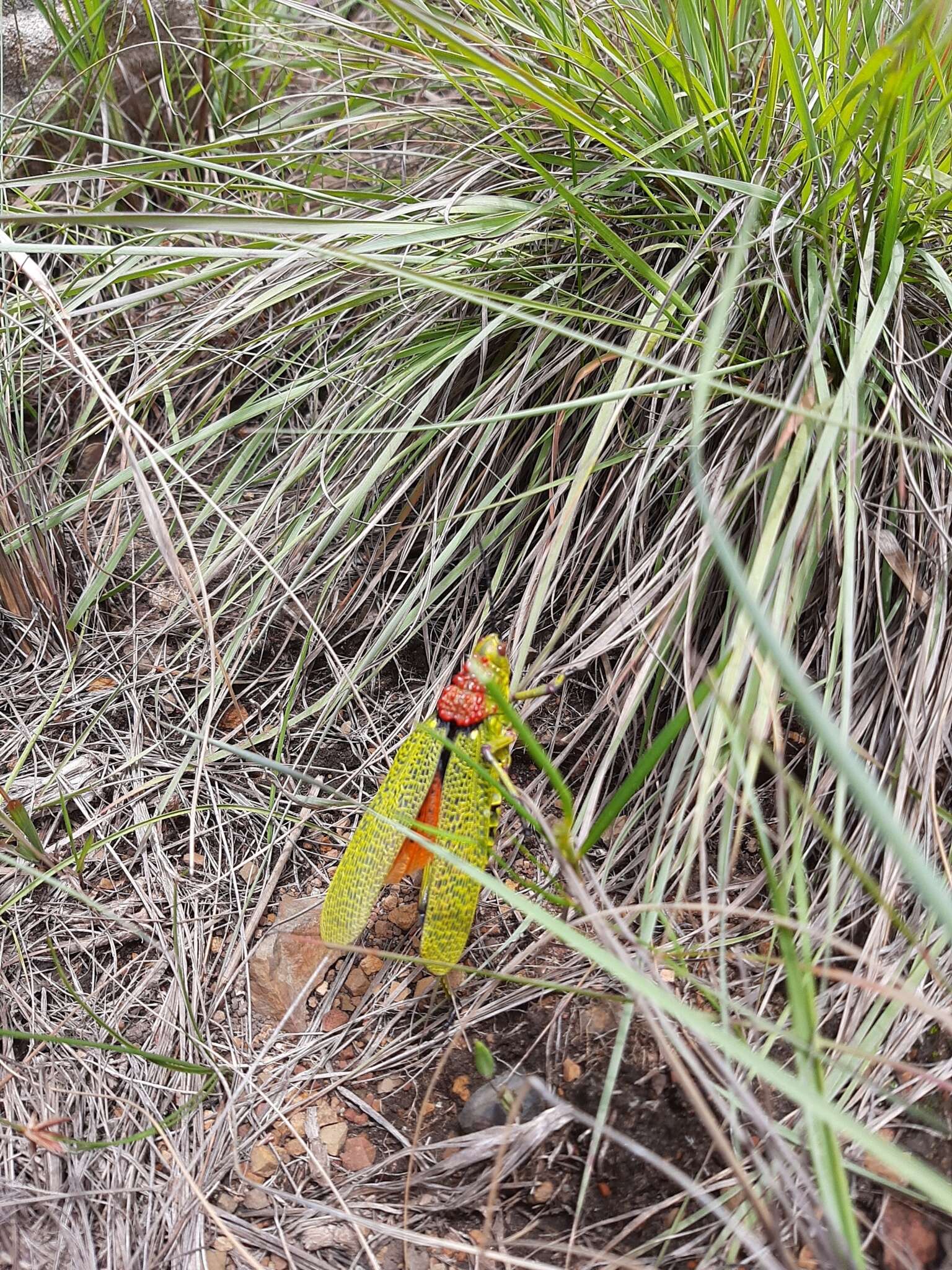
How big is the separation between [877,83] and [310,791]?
53.9 inches

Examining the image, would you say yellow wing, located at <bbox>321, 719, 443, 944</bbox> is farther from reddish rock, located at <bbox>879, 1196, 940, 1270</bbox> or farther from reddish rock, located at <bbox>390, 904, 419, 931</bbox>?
reddish rock, located at <bbox>879, 1196, 940, 1270</bbox>

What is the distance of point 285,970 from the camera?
149cm

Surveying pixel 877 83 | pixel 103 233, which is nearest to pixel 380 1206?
pixel 877 83

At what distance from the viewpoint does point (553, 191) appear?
1.81 metres

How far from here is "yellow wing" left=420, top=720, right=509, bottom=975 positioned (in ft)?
4.24

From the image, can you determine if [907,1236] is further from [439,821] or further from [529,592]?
[529,592]

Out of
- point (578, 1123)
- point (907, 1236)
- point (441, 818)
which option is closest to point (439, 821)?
point (441, 818)

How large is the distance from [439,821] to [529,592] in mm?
472

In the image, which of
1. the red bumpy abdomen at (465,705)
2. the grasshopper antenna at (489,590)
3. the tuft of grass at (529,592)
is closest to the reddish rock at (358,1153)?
the tuft of grass at (529,592)

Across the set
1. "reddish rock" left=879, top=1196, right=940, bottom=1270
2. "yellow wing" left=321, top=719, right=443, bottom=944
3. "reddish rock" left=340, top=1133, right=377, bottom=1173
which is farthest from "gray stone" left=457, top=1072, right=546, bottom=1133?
"reddish rock" left=879, top=1196, right=940, bottom=1270

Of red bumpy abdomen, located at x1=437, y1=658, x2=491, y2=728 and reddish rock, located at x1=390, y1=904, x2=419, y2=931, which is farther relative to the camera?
reddish rock, located at x1=390, y1=904, x2=419, y2=931

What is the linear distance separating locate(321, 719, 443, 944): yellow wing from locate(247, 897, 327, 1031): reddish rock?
0.16m

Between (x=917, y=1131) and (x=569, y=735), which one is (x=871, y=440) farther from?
(x=917, y=1131)

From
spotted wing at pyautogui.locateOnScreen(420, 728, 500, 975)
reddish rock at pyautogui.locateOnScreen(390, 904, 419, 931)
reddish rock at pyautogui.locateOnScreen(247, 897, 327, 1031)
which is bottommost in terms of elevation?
reddish rock at pyautogui.locateOnScreen(390, 904, 419, 931)
